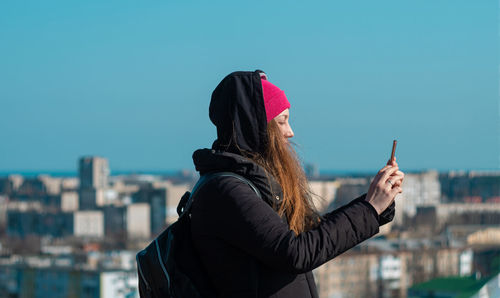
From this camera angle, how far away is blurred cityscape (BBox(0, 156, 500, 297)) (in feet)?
55.2

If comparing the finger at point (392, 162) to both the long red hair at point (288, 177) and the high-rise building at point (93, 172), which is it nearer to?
the long red hair at point (288, 177)

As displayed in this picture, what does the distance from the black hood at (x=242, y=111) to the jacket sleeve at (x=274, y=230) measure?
6 centimetres

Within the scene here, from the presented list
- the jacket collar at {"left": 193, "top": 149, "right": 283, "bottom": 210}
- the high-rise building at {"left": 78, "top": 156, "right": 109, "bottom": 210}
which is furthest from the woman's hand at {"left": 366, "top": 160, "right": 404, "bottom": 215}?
the high-rise building at {"left": 78, "top": 156, "right": 109, "bottom": 210}

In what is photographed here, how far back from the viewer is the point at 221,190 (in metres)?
0.99

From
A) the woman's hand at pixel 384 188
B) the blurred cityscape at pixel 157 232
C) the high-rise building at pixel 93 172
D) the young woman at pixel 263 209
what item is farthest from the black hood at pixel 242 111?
the high-rise building at pixel 93 172

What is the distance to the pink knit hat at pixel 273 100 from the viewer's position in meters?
1.04

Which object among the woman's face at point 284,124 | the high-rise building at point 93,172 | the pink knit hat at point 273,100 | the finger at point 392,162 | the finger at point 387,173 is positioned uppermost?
the high-rise building at point 93,172

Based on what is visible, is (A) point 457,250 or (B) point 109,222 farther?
(B) point 109,222

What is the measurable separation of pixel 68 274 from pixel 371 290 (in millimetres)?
7480

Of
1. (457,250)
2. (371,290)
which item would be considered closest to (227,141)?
(371,290)

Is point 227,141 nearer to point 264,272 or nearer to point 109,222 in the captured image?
point 264,272

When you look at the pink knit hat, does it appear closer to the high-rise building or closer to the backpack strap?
the backpack strap

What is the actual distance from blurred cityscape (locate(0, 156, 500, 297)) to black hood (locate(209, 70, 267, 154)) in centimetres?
55

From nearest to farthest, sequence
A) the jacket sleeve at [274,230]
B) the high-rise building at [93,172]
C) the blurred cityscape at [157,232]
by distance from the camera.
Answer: the jacket sleeve at [274,230] → the blurred cityscape at [157,232] → the high-rise building at [93,172]
